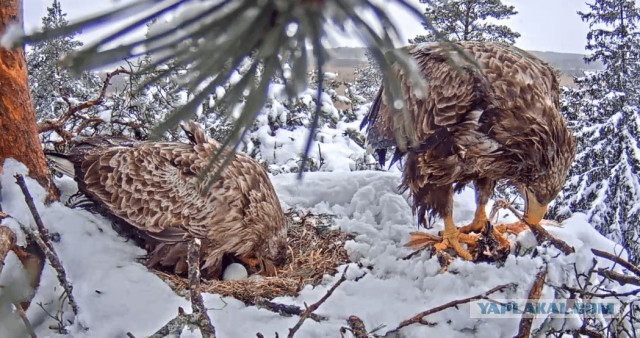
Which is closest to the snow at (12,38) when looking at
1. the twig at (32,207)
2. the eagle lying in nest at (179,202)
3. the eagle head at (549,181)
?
the twig at (32,207)

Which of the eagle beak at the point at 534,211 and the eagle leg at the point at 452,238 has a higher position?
the eagle beak at the point at 534,211

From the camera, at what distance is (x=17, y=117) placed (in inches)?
109

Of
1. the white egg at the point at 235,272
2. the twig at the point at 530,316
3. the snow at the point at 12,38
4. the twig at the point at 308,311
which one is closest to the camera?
the snow at the point at 12,38

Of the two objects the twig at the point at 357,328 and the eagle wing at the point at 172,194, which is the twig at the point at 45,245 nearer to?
the eagle wing at the point at 172,194

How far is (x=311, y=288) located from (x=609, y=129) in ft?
38.2

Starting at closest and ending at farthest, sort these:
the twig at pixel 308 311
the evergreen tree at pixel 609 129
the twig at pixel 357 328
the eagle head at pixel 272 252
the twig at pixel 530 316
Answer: the twig at pixel 308 311
the twig at pixel 530 316
the twig at pixel 357 328
the eagle head at pixel 272 252
the evergreen tree at pixel 609 129

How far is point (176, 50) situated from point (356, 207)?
3379mm

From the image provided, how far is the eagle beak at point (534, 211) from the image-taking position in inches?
121

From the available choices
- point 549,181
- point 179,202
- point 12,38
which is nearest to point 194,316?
point 12,38

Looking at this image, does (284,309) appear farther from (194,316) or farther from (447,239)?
(447,239)

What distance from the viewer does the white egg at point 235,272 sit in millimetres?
3371

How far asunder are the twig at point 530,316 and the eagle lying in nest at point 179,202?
1791 millimetres

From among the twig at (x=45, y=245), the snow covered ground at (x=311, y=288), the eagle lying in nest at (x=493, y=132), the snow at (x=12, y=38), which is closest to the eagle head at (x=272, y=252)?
the snow covered ground at (x=311, y=288)

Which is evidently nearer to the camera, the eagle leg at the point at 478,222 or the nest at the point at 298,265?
the nest at the point at 298,265
